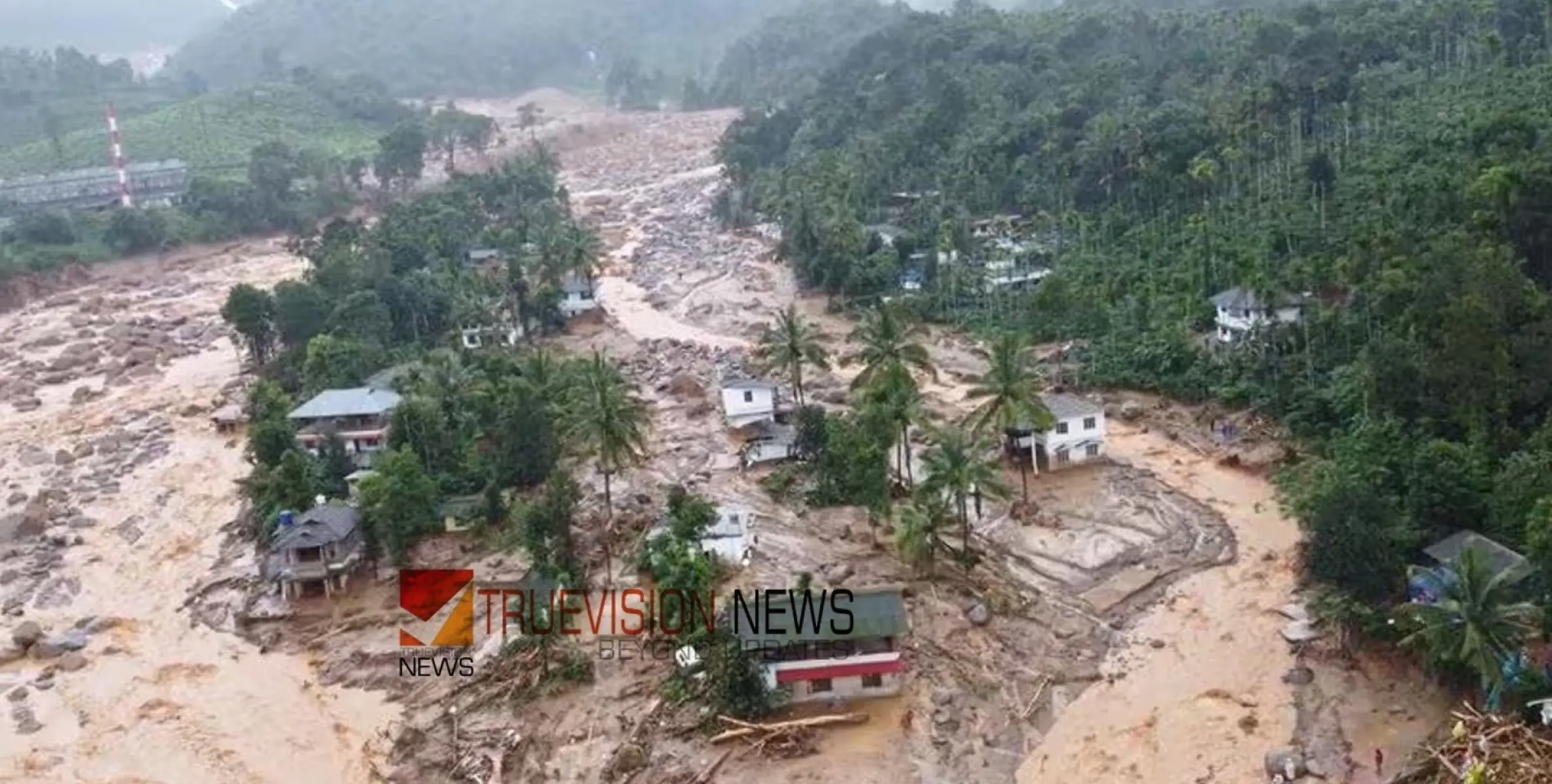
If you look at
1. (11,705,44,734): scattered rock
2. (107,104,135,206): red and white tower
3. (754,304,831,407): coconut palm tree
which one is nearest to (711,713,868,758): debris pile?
(11,705,44,734): scattered rock

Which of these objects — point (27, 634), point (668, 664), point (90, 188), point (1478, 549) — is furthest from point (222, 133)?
point (1478, 549)

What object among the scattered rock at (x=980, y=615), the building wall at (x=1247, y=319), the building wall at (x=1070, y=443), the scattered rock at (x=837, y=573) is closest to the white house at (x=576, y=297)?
the building wall at (x=1070, y=443)

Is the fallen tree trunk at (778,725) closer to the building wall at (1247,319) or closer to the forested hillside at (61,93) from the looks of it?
the building wall at (1247,319)

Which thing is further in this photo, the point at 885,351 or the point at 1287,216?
the point at 1287,216

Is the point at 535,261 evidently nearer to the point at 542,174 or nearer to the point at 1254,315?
the point at 542,174

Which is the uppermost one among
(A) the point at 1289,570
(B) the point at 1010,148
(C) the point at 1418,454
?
(B) the point at 1010,148

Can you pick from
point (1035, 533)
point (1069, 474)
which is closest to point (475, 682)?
point (1035, 533)

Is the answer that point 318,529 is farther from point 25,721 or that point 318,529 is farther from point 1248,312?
point 1248,312
